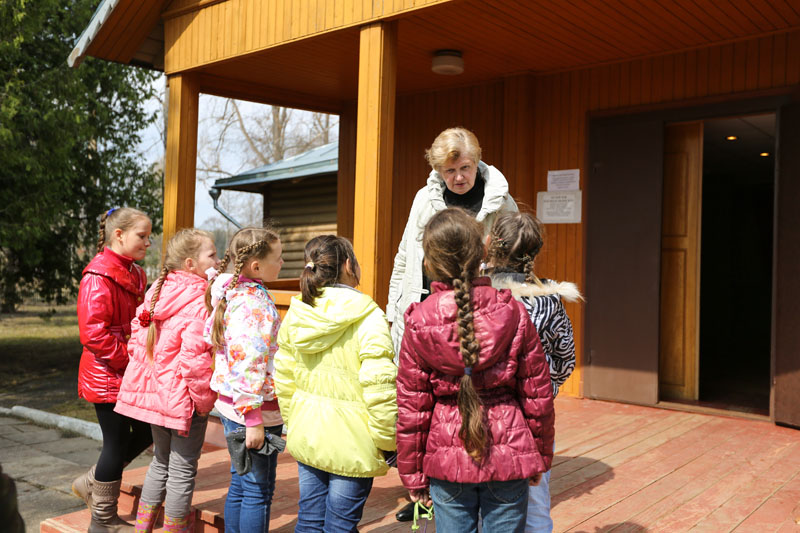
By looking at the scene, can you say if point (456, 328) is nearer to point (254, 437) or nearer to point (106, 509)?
point (254, 437)

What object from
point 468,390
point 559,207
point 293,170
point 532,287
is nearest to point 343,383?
point 468,390

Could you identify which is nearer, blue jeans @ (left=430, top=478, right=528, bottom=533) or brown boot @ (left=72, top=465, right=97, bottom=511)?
blue jeans @ (left=430, top=478, right=528, bottom=533)

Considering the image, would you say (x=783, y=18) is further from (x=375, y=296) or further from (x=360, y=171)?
(x=375, y=296)

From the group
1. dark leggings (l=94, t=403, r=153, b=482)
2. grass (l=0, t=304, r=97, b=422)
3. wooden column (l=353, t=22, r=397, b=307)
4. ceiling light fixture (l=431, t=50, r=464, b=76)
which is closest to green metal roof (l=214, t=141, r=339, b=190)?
grass (l=0, t=304, r=97, b=422)

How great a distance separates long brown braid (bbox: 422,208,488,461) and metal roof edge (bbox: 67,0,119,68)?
547 centimetres

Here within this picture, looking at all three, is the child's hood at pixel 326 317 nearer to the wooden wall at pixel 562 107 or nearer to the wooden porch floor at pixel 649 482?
the wooden porch floor at pixel 649 482

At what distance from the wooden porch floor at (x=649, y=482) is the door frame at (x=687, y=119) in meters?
0.81

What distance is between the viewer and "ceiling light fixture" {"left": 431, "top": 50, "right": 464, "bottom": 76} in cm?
593

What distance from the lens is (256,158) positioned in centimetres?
3200

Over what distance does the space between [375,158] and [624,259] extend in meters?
2.53

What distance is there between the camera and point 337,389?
8.63 ft

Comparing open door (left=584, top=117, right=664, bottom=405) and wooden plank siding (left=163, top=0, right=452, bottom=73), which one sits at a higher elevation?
wooden plank siding (left=163, top=0, right=452, bottom=73)

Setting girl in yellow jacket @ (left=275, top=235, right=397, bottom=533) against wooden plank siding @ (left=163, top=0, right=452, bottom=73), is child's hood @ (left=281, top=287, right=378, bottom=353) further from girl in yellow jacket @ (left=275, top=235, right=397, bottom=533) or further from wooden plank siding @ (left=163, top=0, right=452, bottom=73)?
wooden plank siding @ (left=163, top=0, right=452, bottom=73)

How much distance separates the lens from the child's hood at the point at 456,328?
6.92 feet
